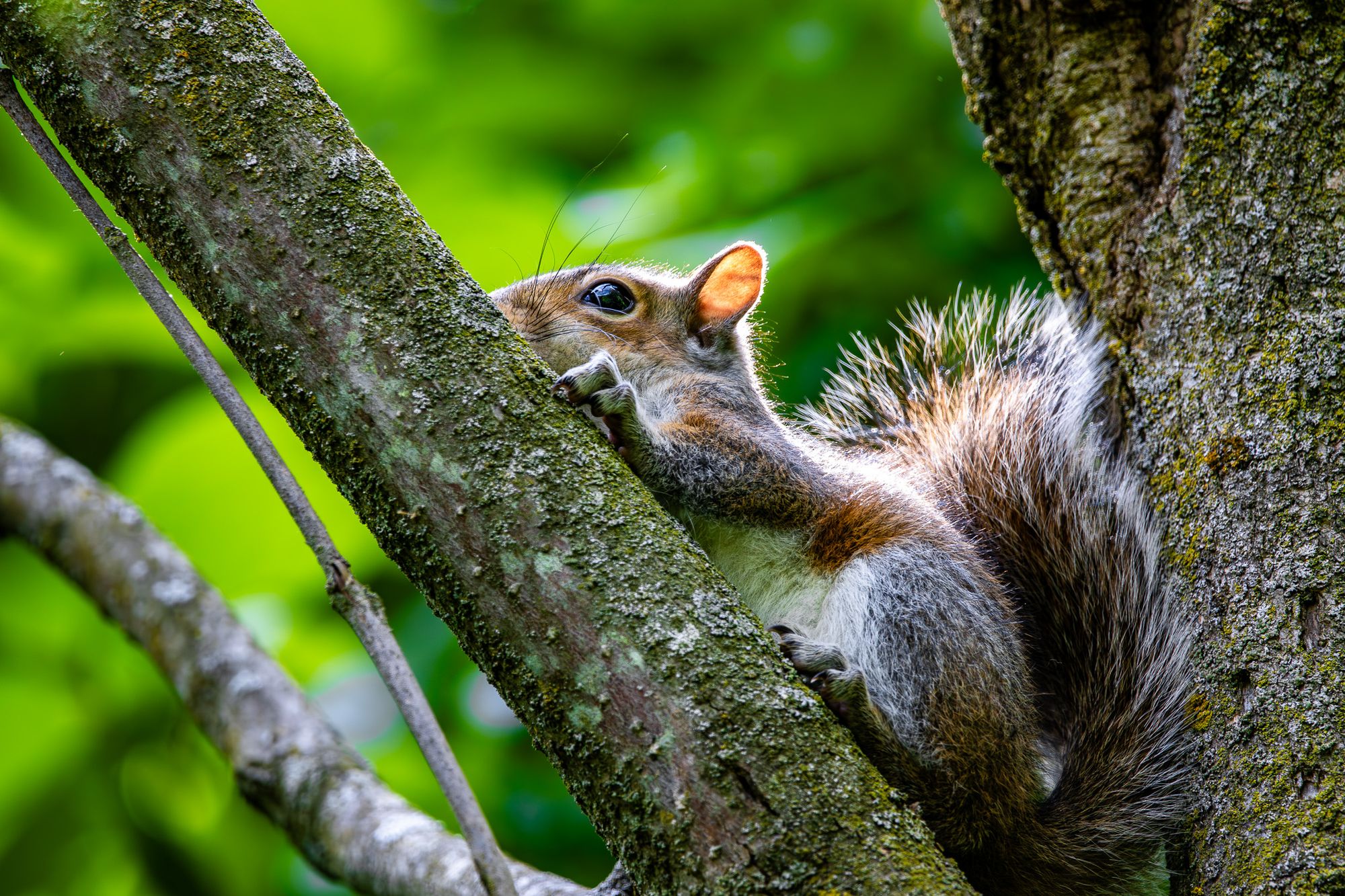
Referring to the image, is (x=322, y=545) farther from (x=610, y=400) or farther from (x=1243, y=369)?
(x=1243, y=369)

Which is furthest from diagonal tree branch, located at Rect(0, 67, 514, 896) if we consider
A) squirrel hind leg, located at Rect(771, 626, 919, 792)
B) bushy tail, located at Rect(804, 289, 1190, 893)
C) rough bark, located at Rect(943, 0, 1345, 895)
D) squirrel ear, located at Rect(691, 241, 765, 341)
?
squirrel ear, located at Rect(691, 241, 765, 341)

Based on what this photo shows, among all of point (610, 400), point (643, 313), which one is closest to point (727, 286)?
point (643, 313)

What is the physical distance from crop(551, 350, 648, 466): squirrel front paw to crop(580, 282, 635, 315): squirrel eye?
22.4 inches

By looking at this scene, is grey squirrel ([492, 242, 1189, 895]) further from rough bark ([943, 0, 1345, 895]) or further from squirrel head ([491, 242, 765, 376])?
rough bark ([943, 0, 1345, 895])

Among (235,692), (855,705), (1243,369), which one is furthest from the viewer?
(235,692)

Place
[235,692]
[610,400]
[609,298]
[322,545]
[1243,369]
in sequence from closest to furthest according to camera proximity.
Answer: [322,545] < [1243,369] < [610,400] < [609,298] < [235,692]

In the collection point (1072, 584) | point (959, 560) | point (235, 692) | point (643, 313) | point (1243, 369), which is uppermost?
point (643, 313)

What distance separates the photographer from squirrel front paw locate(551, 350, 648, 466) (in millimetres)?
1772

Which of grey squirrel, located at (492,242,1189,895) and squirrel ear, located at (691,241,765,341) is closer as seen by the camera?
grey squirrel, located at (492,242,1189,895)

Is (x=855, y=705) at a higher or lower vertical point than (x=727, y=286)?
lower

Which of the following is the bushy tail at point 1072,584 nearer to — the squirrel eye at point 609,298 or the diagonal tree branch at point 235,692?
the squirrel eye at point 609,298

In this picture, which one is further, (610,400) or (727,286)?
(727,286)

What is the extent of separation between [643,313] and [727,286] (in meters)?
0.22

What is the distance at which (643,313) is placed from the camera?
251 centimetres
